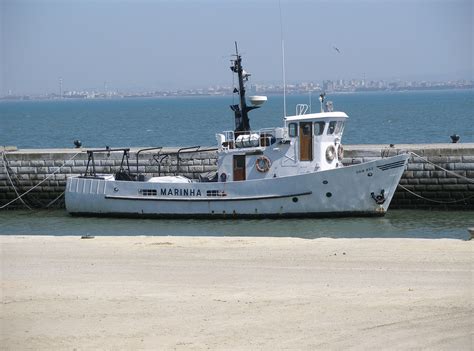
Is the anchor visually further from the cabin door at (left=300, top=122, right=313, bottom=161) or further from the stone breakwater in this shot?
the stone breakwater

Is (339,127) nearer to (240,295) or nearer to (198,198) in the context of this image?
(198,198)

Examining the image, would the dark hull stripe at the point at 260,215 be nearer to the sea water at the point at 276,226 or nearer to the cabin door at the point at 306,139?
the sea water at the point at 276,226

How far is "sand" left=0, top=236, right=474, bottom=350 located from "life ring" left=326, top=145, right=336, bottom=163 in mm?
7517

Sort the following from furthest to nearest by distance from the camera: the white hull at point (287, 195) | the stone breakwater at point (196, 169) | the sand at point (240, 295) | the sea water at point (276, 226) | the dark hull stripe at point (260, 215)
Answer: the stone breakwater at point (196, 169) < the dark hull stripe at point (260, 215) < the white hull at point (287, 195) < the sea water at point (276, 226) < the sand at point (240, 295)

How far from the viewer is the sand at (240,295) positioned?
10.9 metres

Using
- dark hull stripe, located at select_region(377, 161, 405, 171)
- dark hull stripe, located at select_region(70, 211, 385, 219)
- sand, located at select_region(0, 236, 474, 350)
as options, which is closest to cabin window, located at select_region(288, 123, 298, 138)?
dark hull stripe, located at select_region(70, 211, 385, 219)

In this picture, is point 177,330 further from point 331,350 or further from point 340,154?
point 340,154

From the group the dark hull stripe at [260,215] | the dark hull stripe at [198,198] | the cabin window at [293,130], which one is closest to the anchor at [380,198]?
the dark hull stripe at [260,215]

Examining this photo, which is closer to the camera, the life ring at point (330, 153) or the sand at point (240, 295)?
the sand at point (240, 295)

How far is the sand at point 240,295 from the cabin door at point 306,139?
7324 millimetres

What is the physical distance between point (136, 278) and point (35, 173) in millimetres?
16808

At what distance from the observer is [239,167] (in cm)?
2525

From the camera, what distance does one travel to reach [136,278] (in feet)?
47.0

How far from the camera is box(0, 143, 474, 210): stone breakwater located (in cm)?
2681
